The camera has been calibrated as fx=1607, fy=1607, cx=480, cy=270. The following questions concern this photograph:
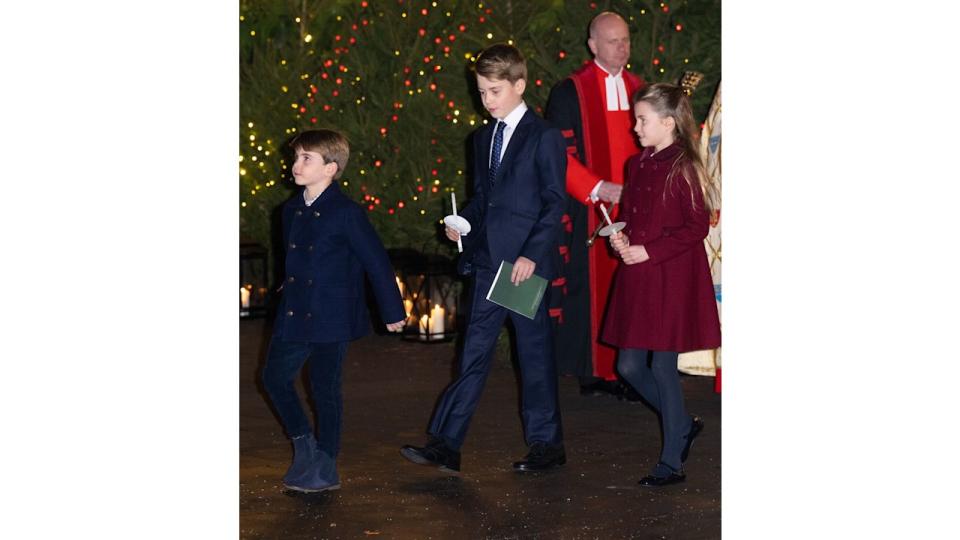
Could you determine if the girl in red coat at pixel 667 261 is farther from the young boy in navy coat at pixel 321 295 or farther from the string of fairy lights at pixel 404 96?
the string of fairy lights at pixel 404 96

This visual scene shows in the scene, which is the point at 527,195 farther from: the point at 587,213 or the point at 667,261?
the point at 587,213

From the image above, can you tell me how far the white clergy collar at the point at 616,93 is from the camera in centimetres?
821

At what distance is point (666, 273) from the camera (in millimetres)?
5988

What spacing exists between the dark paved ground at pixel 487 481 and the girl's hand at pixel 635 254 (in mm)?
858

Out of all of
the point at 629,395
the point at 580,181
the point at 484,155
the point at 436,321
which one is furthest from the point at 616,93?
the point at 436,321

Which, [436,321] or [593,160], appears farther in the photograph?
[436,321]

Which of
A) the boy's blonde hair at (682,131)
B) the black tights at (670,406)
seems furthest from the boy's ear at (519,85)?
the black tights at (670,406)

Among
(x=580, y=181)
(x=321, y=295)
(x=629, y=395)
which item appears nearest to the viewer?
(x=321, y=295)

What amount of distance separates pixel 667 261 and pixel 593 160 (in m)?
2.31

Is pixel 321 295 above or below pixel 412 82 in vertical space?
below

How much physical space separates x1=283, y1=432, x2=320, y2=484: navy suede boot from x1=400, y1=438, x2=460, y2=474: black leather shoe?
40cm

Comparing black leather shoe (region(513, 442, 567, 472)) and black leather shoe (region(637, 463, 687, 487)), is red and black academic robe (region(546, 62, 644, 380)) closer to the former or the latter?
black leather shoe (region(513, 442, 567, 472))
